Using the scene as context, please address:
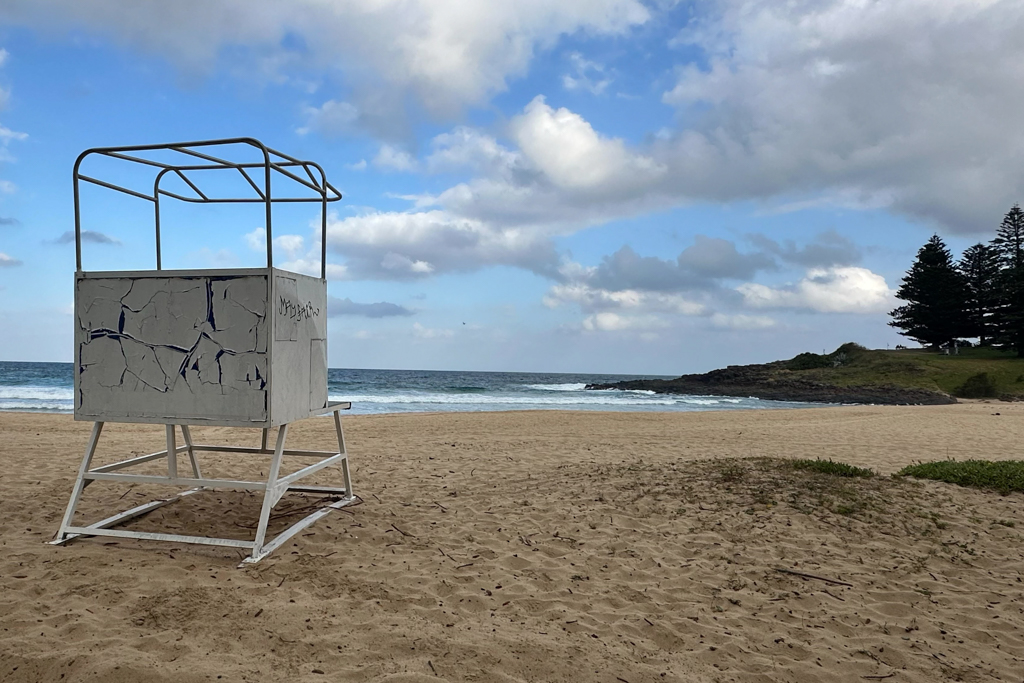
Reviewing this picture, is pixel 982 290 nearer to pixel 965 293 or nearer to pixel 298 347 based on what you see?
pixel 965 293

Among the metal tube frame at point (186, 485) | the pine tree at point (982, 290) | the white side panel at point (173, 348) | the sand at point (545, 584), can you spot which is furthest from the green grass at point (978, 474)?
the pine tree at point (982, 290)

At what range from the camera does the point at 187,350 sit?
445 centimetres

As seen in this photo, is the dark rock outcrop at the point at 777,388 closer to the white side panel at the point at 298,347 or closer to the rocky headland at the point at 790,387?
the rocky headland at the point at 790,387

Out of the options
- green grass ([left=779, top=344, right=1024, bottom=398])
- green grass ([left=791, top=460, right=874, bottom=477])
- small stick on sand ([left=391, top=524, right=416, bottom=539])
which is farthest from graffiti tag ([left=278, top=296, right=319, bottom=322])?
green grass ([left=779, top=344, right=1024, bottom=398])

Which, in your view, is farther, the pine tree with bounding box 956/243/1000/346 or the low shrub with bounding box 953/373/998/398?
the pine tree with bounding box 956/243/1000/346

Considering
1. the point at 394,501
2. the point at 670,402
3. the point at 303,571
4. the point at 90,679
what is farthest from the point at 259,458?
the point at 670,402

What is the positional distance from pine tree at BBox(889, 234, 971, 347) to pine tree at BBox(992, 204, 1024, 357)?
2.42 metres

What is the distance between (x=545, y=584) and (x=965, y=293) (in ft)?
176

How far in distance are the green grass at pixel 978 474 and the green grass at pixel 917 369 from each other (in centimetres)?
3303

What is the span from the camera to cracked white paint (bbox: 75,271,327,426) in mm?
4332

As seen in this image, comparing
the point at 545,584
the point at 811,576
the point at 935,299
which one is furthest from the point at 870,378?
the point at 545,584

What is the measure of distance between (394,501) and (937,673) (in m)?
4.21

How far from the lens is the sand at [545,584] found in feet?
10.6

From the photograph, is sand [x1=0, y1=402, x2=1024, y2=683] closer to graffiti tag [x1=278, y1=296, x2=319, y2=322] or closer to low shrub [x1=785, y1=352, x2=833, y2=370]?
graffiti tag [x1=278, y1=296, x2=319, y2=322]
